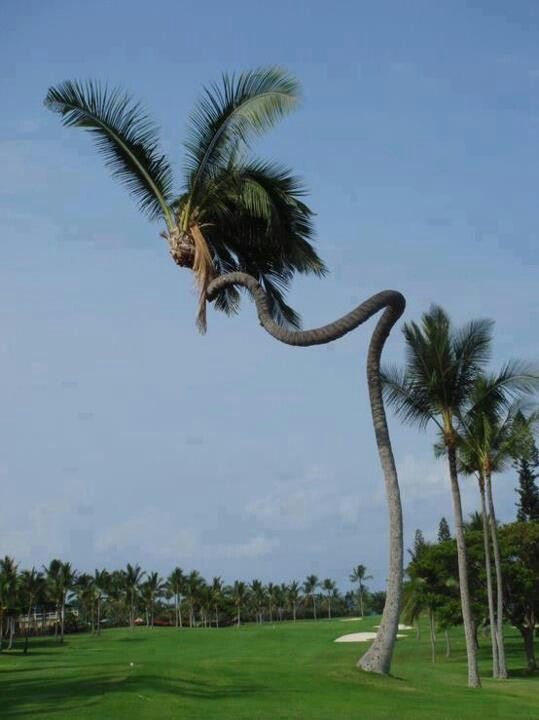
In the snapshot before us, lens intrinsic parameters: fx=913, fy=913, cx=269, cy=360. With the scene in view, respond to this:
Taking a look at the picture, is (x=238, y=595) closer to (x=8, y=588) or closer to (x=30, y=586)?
(x=30, y=586)

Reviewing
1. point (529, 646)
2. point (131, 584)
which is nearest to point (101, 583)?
point (131, 584)

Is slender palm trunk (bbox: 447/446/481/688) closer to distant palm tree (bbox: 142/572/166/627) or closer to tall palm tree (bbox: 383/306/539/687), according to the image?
tall palm tree (bbox: 383/306/539/687)

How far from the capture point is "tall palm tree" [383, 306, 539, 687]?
31594 mm

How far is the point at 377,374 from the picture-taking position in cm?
1923

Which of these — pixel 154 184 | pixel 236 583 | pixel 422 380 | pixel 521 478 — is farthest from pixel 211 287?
pixel 236 583

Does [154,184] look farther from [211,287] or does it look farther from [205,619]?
[205,619]

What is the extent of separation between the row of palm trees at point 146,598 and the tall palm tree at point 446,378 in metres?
64.7

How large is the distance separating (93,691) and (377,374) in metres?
8.33

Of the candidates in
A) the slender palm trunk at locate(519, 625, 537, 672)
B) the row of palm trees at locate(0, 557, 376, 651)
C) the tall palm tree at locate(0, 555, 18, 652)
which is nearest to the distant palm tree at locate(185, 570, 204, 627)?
the row of palm trees at locate(0, 557, 376, 651)

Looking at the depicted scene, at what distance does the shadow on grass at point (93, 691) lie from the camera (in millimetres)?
14570

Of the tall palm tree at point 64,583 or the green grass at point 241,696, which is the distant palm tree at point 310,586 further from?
the green grass at point 241,696

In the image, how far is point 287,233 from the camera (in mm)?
19766

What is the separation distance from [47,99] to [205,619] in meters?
133

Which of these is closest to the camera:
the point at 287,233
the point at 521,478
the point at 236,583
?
the point at 287,233
